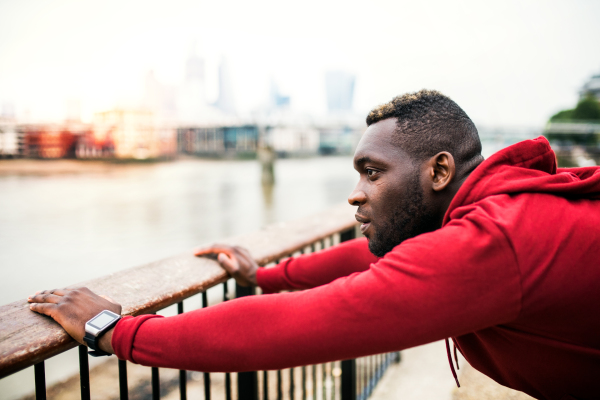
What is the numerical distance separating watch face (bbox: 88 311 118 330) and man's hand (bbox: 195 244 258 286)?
1.87 feet

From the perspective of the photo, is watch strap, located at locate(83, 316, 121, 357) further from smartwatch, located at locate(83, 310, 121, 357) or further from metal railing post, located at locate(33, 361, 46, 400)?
metal railing post, located at locate(33, 361, 46, 400)

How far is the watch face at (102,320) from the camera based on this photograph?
3.43 feet

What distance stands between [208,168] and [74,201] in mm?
35720

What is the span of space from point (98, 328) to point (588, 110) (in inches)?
2954

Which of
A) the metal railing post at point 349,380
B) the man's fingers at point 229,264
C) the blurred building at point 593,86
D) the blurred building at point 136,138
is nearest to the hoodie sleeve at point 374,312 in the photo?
the man's fingers at point 229,264

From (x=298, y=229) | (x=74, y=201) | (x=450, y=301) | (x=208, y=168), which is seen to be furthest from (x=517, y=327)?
(x=208, y=168)

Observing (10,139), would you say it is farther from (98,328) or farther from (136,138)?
(98,328)

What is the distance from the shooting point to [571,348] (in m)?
1.00

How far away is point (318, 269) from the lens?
6.02 feet

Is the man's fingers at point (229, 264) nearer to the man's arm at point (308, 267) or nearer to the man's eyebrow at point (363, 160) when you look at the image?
the man's arm at point (308, 267)

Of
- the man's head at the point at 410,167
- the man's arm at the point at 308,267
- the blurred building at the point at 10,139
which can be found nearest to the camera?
the man's head at the point at 410,167

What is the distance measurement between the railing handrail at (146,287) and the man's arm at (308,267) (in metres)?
0.06

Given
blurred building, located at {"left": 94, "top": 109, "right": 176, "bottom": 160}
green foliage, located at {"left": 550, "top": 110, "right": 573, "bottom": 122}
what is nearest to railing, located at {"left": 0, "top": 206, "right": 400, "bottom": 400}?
blurred building, located at {"left": 94, "top": 109, "right": 176, "bottom": 160}

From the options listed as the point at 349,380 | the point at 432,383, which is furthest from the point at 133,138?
the point at 349,380
